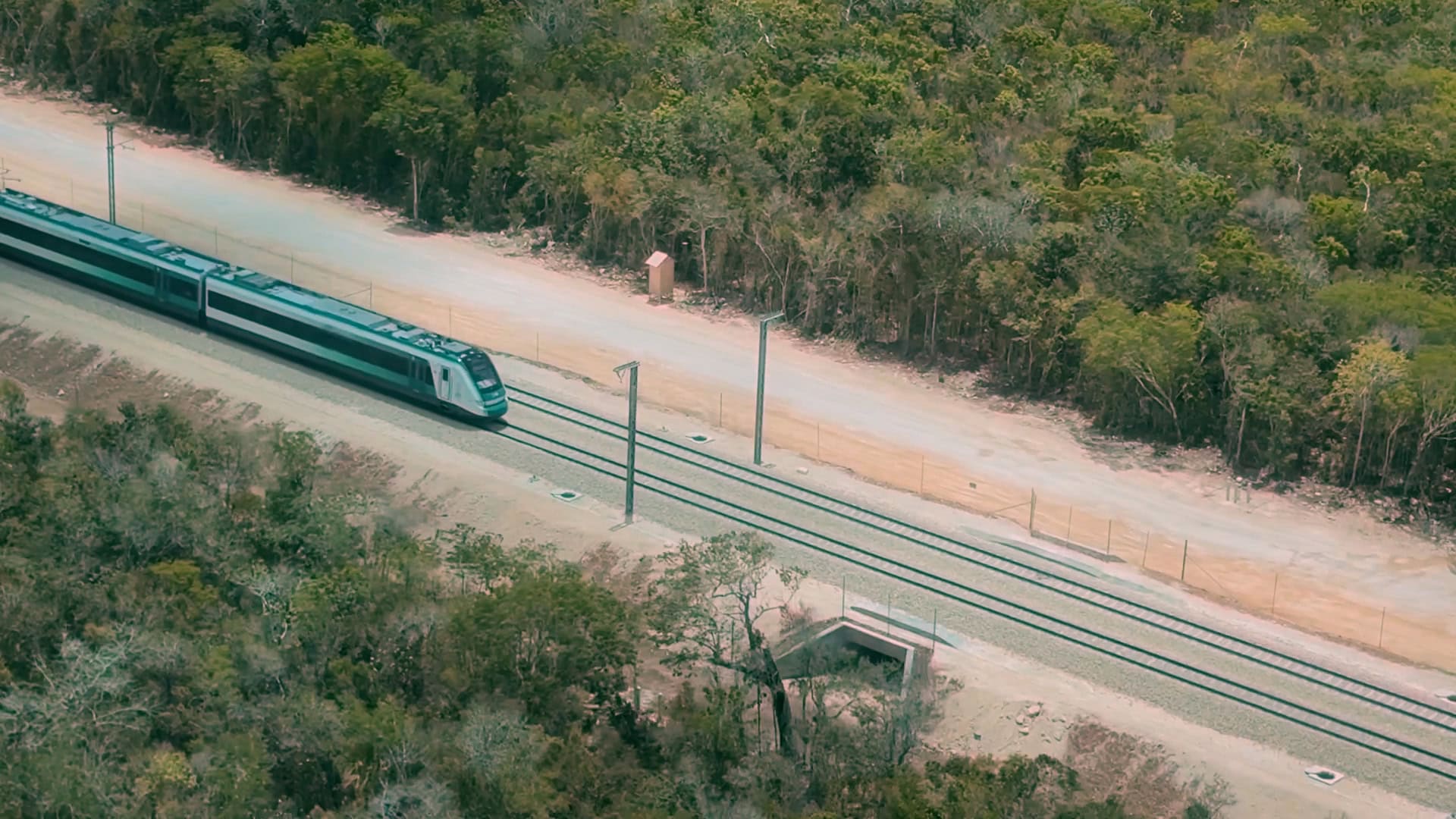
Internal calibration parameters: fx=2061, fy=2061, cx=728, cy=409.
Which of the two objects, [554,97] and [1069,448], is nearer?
[1069,448]

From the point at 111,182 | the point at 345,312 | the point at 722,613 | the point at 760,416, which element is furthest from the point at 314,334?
the point at 722,613

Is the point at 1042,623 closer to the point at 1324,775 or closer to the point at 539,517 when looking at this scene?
the point at 1324,775

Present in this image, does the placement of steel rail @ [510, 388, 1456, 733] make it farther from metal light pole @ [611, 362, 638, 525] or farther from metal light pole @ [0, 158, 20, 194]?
metal light pole @ [0, 158, 20, 194]

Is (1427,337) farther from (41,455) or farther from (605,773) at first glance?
(41,455)

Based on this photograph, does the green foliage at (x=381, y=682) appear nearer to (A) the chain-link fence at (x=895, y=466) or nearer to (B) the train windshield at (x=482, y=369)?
(B) the train windshield at (x=482, y=369)

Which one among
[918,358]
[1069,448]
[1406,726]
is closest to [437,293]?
[918,358]

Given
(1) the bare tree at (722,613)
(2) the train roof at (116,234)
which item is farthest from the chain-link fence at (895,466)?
(1) the bare tree at (722,613)
